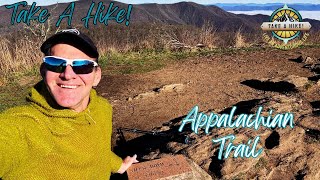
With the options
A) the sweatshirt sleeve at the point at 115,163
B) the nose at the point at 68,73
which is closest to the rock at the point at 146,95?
the sweatshirt sleeve at the point at 115,163

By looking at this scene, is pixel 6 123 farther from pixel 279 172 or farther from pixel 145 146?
pixel 145 146

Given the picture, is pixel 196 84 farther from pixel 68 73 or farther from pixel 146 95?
pixel 68 73

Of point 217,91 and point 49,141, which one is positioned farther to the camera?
point 217,91

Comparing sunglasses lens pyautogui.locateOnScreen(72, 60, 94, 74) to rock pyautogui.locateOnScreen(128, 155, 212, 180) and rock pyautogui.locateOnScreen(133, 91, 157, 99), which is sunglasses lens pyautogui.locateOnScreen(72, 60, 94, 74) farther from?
rock pyautogui.locateOnScreen(133, 91, 157, 99)

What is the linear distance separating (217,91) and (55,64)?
5.08m

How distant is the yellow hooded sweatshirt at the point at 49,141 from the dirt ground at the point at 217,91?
1.72 m

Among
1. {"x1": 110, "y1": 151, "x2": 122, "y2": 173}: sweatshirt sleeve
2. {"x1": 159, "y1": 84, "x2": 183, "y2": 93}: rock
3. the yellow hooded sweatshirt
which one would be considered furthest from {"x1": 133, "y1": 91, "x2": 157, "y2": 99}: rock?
the yellow hooded sweatshirt

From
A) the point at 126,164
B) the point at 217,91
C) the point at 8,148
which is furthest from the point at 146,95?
the point at 8,148

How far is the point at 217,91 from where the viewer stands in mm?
6824

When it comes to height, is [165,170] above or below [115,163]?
below

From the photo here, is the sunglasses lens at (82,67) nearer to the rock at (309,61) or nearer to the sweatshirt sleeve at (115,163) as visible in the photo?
the sweatshirt sleeve at (115,163)

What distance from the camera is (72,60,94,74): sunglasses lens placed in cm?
202

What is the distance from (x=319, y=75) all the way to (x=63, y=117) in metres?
6.19

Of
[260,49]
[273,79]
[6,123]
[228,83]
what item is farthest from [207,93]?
[6,123]
